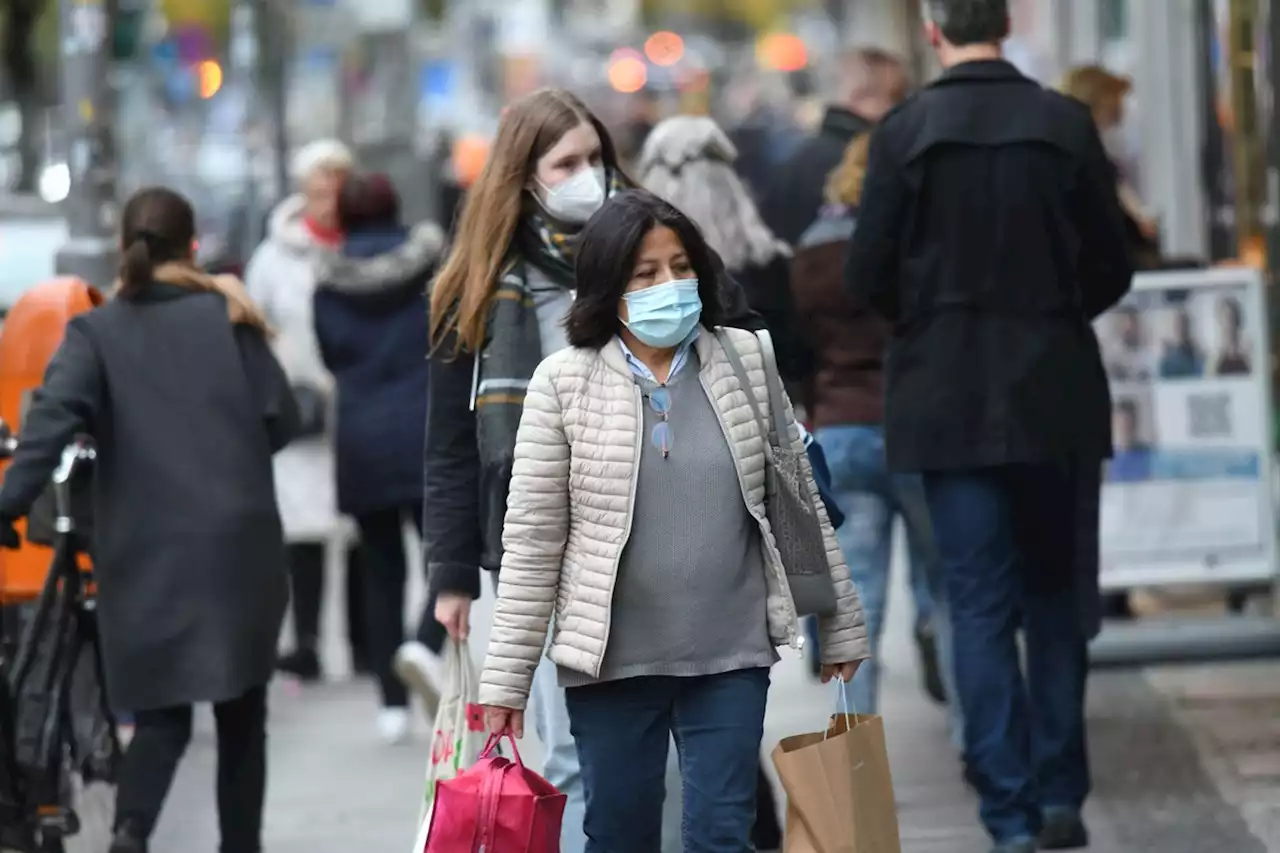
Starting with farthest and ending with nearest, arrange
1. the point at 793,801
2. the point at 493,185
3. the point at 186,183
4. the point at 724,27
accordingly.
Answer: the point at 724,27 → the point at 186,183 → the point at 493,185 → the point at 793,801

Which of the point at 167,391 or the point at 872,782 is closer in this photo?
the point at 872,782

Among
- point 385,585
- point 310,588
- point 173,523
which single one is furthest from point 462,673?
point 310,588

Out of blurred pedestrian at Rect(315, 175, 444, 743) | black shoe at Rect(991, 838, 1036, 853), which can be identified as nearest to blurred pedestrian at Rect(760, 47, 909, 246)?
blurred pedestrian at Rect(315, 175, 444, 743)

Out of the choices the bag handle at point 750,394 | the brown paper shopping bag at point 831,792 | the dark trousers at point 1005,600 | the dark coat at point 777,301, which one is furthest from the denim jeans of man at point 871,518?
the brown paper shopping bag at point 831,792

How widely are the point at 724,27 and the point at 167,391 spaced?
301 feet

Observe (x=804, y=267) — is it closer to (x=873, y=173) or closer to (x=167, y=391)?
(x=873, y=173)

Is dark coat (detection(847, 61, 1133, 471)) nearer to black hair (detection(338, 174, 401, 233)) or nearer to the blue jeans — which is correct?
the blue jeans

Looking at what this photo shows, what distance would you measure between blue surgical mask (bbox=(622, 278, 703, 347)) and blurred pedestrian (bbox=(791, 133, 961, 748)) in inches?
101

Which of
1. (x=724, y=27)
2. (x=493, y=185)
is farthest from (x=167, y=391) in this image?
(x=724, y=27)

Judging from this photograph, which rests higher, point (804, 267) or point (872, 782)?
point (804, 267)

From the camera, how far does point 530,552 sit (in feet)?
16.6

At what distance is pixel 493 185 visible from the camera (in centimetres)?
589

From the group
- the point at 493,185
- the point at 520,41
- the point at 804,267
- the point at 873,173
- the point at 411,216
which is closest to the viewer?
the point at 493,185

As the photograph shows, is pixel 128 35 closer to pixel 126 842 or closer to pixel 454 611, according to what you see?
pixel 126 842
